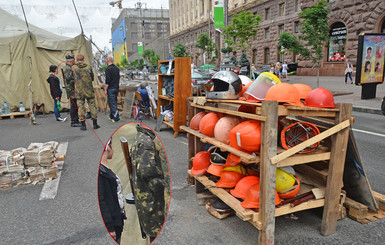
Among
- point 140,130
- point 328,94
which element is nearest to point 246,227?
point 328,94

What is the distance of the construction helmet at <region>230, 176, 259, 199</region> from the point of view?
2.96 metres

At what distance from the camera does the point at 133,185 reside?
149 centimetres

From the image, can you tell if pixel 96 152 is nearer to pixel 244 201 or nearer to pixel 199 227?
pixel 199 227

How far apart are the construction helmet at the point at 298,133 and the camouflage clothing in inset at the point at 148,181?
1601 millimetres

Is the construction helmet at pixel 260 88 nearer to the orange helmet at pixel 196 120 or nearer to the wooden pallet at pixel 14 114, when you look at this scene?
the orange helmet at pixel 196 120

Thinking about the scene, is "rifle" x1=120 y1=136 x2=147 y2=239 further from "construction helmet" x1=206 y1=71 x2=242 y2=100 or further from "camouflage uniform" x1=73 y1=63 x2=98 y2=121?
"camouflage uniform" x1=73 y1=63 x2=98 y2=121

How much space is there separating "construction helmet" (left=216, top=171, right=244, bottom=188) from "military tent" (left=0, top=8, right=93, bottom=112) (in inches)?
409

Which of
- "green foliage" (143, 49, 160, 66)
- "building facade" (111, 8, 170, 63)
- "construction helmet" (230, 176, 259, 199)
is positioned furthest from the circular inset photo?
"building facade" (111, 8, 170, 63)

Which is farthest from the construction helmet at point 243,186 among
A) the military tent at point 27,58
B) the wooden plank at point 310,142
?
the military tent at point 27,58

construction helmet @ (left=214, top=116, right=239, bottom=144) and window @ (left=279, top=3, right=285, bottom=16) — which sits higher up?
window @ (left=279, top=3, right=285, bottom=16)

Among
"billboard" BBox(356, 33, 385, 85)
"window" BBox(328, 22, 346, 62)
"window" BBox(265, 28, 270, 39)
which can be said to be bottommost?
"billboard" BBox(356, 33, 385, 85)

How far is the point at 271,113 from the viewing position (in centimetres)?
245

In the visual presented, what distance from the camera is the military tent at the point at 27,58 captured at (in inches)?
442

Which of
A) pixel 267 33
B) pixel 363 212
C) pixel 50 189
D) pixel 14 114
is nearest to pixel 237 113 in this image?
pixel 363 212
